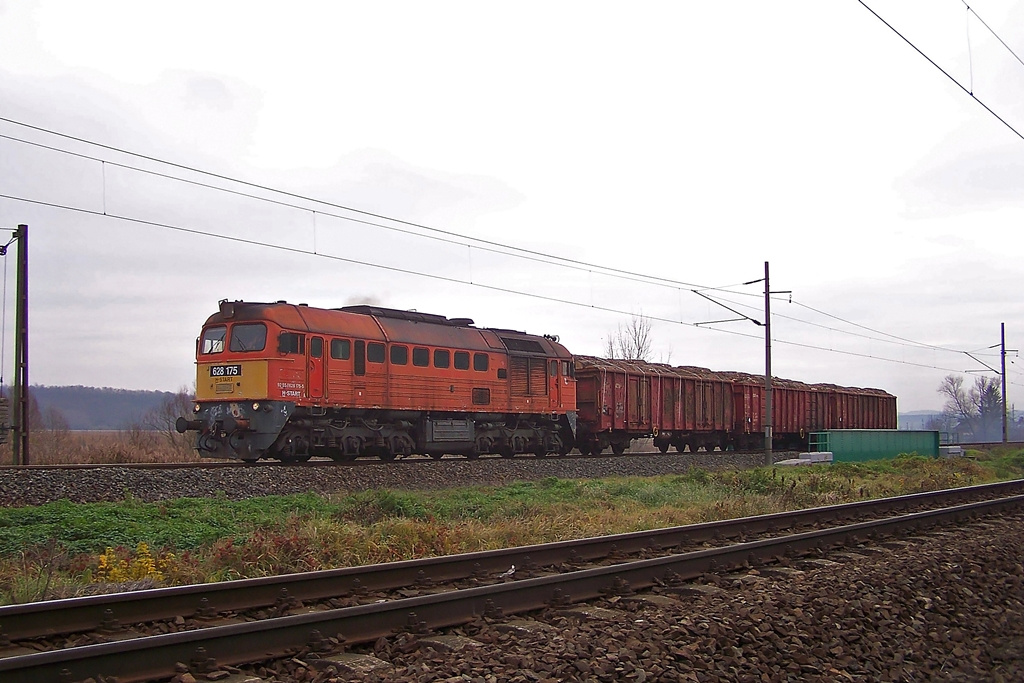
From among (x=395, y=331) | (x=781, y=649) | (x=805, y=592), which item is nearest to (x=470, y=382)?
(x=395, y=331)

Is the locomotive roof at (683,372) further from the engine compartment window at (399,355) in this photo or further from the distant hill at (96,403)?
the distant hill at (96,403)

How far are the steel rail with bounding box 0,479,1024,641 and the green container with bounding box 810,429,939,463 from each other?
2245 cm

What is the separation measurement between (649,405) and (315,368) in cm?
1487

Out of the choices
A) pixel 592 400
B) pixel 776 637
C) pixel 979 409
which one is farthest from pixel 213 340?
pixel 979 409

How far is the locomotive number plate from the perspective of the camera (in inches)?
797

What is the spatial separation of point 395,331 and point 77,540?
1227 cm

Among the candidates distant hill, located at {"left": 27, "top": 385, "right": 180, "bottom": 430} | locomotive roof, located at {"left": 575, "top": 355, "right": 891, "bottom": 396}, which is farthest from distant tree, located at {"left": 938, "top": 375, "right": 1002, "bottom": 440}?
distant hill, located at {"left": 27, "top": 385, "right": 180, "bottom": 430}

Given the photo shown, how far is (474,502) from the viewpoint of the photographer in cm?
1503

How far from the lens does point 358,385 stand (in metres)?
21.6

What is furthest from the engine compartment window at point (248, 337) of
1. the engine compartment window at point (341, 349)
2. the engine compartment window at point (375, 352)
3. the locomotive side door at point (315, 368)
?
the engine compartment window at point (375, 352)

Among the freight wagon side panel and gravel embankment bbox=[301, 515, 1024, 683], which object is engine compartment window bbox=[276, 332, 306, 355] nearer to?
the freight wagon side panel

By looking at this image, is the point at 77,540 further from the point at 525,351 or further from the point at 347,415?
the point at 525,351

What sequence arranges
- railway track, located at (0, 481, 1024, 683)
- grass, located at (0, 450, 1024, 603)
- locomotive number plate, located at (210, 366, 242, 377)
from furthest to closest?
locomotive number plate, located at (210, 366, 242, 377)
grass, located at (0, 450, 1024, 603)
railway track, located at (0, 481, 1024, 683)

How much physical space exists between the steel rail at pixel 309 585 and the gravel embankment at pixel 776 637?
1.55 metres
